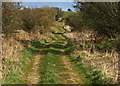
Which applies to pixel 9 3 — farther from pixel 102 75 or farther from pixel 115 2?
pixel 102 75

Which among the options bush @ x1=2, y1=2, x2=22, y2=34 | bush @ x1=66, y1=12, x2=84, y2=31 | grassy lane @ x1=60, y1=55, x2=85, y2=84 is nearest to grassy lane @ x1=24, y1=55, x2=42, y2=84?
grassy lane @ x1=60, y1=55, x2=85, y2=84

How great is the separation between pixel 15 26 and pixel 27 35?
1101cm

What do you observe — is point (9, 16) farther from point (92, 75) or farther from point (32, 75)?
point (92, 75)

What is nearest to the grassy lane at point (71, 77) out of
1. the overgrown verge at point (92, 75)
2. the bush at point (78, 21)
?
the overgrown verge at point (92, 75)

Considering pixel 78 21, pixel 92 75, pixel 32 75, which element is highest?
pixel 78 21

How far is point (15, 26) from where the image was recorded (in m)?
19.6

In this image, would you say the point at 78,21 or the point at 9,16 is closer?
the point at 9,16

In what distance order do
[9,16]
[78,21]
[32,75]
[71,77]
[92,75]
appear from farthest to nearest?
[78,21] → [9,16] → [32,75] → [71,77] → [92,75]

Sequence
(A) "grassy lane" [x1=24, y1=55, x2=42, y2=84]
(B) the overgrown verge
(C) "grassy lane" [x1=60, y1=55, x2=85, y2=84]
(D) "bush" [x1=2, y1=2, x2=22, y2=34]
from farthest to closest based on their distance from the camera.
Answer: (D) "bush" [x1=2, y1=2, x2=22, y2=34]
(A) "grassy lane" [x1=24, y1=55, x2=42, y2=84]
(C) "grassy lane" [x1=60, y1=55, x2=85, y2=84]
(B) the overgrown verge

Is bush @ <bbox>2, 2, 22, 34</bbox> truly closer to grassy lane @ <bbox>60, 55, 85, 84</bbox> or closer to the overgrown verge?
grassy lane @ <bbox>60, 55, 85, 84</bbox>

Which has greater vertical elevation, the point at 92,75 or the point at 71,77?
the point at 92,75

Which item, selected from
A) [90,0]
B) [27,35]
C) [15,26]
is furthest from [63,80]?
[27,35]

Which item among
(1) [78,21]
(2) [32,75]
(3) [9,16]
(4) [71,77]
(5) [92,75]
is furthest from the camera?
(1) [78,21]

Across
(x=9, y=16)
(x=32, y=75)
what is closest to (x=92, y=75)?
(x=32, y=75)
